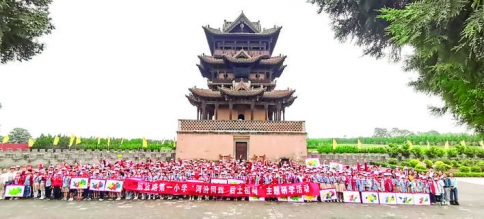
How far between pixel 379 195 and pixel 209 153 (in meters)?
14.2

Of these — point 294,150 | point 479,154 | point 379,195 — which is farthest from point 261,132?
point 479,154

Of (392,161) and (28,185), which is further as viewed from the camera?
(392,161)

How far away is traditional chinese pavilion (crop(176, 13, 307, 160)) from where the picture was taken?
2311cm

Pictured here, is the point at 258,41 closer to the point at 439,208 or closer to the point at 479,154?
the point at 439,208

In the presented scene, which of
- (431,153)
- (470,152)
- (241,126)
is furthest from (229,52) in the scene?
(470,152)

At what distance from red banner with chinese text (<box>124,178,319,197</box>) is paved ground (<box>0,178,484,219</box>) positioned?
50 cm

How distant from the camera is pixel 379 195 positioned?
11625 millimetres

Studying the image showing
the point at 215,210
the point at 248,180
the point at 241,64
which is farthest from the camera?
the point at 241,64

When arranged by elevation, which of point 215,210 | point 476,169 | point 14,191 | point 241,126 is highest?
point 241,126

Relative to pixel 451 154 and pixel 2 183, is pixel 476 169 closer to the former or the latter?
pixel 451 154

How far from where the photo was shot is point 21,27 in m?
6.53

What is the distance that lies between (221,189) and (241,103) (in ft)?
46.3

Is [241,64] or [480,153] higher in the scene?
[241,64]

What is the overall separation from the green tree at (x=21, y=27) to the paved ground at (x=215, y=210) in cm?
525
